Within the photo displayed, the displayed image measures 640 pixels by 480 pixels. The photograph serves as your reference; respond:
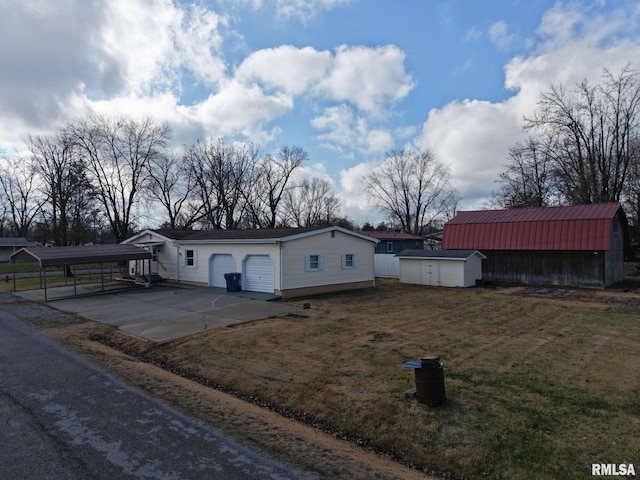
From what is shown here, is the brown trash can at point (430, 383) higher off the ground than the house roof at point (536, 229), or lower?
lower

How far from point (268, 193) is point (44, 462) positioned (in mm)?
45204

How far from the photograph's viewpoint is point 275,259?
18.2 meters

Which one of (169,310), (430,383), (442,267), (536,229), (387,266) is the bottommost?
(169,310)

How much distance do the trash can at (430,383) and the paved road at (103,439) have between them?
244 cm

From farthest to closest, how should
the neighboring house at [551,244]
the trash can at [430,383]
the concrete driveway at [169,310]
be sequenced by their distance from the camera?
1. the neighboring house at [551,244]
2. the concrete driveway at [169,310]
3. the trash can at [430,383]

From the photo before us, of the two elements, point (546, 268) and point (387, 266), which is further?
point (387, 266)

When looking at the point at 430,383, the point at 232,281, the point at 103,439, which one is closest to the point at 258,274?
the point at 232,281

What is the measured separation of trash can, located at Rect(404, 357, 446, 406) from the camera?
585cm

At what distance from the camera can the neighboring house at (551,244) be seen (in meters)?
22.3

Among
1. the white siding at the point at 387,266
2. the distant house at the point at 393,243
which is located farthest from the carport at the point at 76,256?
the distant house at the point at 393,243

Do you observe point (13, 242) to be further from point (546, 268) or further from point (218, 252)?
point (546, 268)

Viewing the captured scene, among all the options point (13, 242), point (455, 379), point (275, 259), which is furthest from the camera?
point (13, 242)

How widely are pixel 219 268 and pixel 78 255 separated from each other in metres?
7.29

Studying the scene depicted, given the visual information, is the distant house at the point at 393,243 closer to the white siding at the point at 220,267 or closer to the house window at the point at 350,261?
the house window at the point at 350,261
